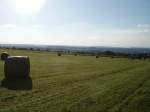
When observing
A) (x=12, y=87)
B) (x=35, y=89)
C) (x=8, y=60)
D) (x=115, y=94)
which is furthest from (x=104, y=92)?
(x=8, y=60)

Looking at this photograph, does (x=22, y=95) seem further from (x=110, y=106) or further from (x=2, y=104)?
(x=110, y=106)

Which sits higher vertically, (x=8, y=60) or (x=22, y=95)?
(x=8, y=60)

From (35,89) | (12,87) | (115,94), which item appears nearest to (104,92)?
(115,94)

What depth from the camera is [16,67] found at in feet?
58.1

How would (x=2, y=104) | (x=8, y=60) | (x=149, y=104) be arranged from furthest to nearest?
1. (x=8, y=60)
2. (x=149, y=104)
3. (x=2, y=104)

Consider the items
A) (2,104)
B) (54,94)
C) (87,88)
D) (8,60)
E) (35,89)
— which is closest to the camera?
(2,104)

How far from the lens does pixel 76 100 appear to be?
11.7m

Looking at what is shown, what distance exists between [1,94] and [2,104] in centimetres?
197

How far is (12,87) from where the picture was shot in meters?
14.3

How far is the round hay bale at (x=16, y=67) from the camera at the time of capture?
17672mm

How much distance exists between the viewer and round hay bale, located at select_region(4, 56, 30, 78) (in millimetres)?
17672

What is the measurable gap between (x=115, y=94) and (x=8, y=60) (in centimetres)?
883

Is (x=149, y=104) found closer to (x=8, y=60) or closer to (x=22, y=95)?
(x=22, y=95)

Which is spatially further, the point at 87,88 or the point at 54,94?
the point at 87,88
